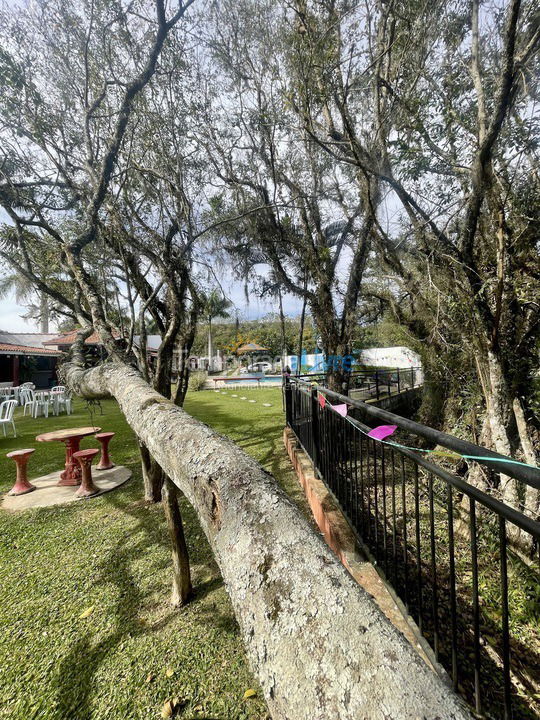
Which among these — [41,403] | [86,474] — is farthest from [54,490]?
[41,403]

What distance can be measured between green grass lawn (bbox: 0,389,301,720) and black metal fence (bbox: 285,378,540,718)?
3.51ft

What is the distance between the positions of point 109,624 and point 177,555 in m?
0.60

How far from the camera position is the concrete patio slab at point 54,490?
407 cm

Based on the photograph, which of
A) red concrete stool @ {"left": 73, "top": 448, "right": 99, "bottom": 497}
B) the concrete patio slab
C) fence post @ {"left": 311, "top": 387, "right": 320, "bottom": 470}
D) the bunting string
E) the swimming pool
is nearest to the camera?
the bunting string

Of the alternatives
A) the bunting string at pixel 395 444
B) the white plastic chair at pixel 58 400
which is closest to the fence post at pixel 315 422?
the bunting string at pixel 395 444

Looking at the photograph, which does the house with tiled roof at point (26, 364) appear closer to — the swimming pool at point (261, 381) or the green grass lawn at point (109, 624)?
the swimming pool at point (261, 381)

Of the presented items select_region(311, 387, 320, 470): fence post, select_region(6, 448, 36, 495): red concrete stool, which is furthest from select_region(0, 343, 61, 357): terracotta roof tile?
select_region(311, 387, 320, 470): fence post

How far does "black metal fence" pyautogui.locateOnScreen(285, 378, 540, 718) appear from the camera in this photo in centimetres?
105

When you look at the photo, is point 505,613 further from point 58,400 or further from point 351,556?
point 58,400

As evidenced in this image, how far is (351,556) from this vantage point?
215 centimetres

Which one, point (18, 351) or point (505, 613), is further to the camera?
Result: point (18, 351)

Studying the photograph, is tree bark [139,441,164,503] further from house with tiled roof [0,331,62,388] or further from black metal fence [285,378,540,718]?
house with tiled roof [0,331,62,388]

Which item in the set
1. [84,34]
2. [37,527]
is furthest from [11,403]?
[84,34]

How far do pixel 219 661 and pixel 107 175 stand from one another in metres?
3.84
